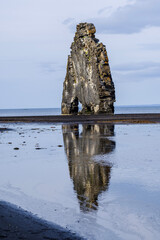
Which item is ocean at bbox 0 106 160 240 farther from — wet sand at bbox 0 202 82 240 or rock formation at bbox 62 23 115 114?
rock formation at bbox 62 23 115 114

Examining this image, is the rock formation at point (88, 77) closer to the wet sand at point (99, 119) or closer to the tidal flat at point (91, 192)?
the wet sand at point (99, 119)

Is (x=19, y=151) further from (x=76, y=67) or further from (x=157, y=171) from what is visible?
(x=76, y=67)

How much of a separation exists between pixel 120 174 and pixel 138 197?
11.6 ft

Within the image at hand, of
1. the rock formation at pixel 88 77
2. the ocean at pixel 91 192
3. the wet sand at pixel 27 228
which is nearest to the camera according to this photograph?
the wet sand at pixel 27 228

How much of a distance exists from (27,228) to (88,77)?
92984 mm

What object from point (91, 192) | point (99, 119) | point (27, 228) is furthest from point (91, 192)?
point (99, 119)

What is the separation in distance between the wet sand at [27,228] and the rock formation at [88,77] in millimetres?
86897

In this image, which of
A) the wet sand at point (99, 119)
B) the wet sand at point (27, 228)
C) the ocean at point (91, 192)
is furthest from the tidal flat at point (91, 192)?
the wet sand at point (99, 119)

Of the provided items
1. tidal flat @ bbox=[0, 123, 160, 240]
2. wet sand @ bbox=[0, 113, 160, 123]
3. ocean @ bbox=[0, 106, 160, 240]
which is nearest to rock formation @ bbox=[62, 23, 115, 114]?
wet sand @ bbox=[0, 113, 160, 123]

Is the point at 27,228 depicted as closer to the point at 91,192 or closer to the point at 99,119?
the point at 91,192

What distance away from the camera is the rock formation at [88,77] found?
310 ft

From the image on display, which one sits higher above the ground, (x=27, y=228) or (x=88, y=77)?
(x=88, y=77)

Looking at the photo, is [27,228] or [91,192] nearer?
[27,228]

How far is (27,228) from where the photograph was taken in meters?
6.89
